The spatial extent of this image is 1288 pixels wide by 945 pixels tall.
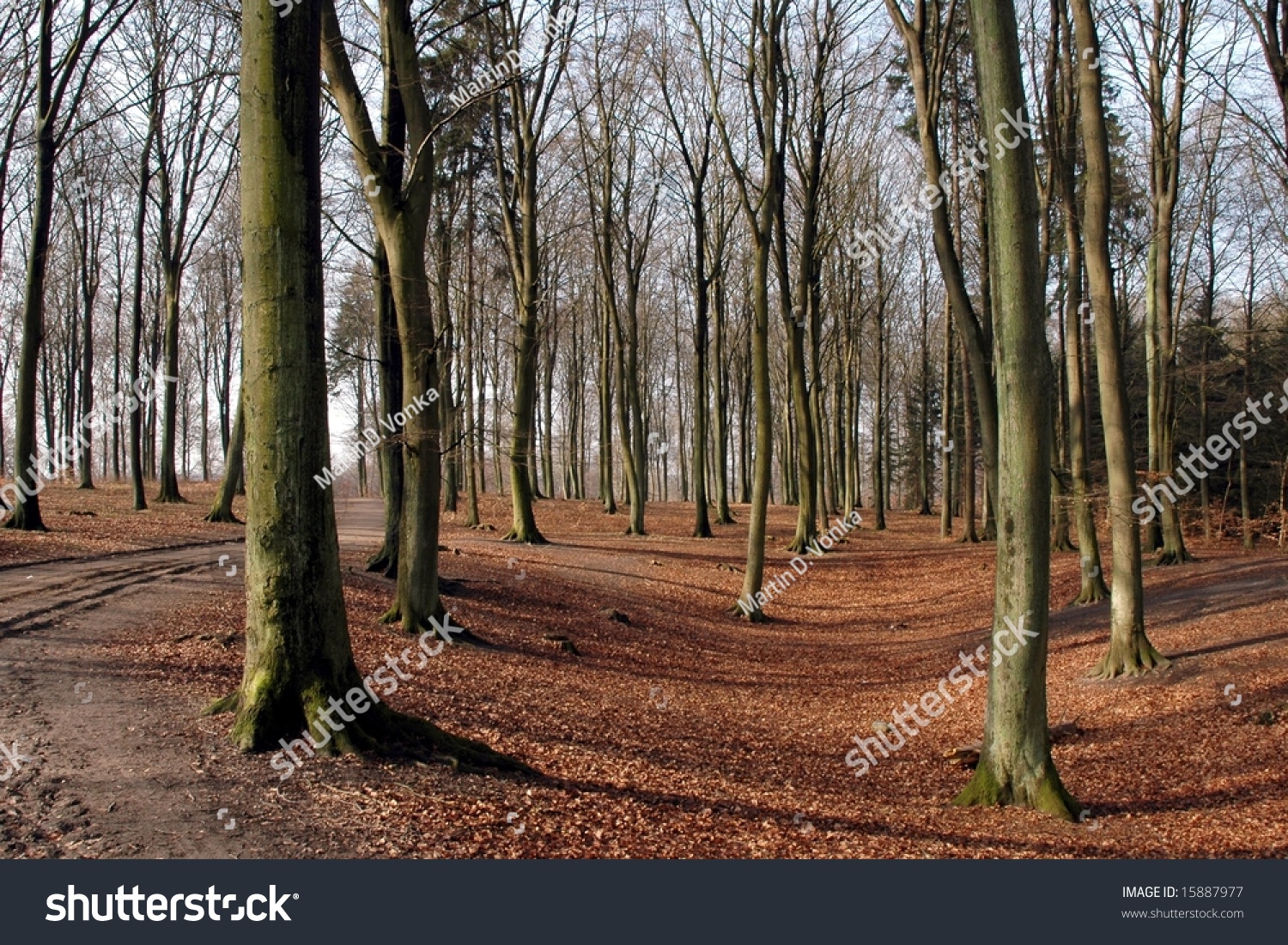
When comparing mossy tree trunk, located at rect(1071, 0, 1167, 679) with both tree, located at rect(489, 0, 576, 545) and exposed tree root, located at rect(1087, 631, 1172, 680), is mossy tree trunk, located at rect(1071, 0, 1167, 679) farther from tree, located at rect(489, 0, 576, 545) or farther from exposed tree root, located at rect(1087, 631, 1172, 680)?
tree, located at rect(489, 0, 576, 545)

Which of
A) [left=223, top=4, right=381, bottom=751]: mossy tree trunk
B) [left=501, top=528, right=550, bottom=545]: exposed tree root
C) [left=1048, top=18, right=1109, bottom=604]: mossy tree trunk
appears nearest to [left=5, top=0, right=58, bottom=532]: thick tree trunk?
[left=501, top=528, right=550, bottom=545]: exposed tree root

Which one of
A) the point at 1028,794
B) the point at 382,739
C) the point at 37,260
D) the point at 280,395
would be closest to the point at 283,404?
the point at 280,395

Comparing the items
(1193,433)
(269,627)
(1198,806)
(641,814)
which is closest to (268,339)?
(269,627)

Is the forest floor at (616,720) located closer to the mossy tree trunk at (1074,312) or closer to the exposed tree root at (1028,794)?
the exposed tree root at (1028,794)

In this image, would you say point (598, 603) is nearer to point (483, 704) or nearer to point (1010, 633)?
point (483, 704)

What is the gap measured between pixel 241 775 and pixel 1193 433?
33.0 metres

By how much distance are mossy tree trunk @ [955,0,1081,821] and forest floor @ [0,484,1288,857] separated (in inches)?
17.1

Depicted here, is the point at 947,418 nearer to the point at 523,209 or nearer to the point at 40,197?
the point at 523,209

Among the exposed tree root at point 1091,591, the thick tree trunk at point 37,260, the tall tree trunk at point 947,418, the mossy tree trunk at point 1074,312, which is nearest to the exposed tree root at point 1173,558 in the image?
the mossy tree trunk at point 1074,312

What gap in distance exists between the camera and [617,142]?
2747 cm

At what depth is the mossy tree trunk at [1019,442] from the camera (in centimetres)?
675

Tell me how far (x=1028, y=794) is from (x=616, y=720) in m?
4.08

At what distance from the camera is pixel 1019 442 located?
22.5 feet

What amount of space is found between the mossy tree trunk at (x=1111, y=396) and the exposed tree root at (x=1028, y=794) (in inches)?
185
